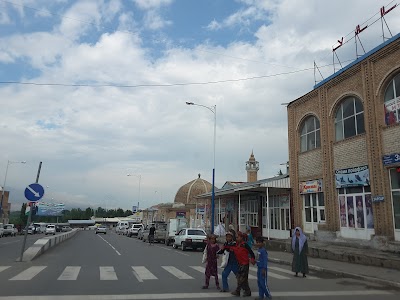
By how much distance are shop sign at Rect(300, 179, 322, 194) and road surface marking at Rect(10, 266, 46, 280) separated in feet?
54.3

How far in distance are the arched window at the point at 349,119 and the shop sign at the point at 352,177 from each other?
203 cm

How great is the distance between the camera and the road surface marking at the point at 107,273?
11312 millimetres

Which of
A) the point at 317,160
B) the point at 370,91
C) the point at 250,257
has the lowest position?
the point at 250,257

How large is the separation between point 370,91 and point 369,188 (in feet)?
16.3

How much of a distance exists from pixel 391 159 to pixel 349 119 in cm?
444

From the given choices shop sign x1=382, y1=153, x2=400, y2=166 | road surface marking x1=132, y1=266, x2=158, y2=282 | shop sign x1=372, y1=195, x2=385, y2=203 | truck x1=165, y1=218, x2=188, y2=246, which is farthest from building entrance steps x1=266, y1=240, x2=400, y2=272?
truck x1=165, y1=218, x2=188, y2=246

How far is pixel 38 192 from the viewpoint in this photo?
1549cm

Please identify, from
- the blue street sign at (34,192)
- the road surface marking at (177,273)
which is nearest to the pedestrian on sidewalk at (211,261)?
the road surface marking at (177,273)

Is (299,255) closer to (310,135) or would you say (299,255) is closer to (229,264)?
(229,264)

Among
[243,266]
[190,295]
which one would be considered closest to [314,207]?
[243,266]

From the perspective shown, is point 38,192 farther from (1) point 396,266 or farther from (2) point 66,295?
(1) point 396,266

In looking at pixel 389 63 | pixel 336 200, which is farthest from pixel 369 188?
pixel 389 63

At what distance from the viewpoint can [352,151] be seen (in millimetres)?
21125

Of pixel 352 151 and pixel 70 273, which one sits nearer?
pixel 70 273
